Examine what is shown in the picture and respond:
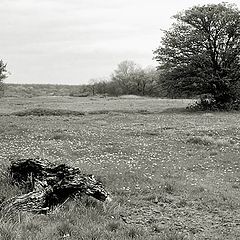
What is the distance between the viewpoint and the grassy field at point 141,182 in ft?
26.4

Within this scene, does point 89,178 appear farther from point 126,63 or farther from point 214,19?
point 126,63

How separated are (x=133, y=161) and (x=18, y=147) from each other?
6096 mm

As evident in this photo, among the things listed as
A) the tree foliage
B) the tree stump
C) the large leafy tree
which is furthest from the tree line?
the tree foliage

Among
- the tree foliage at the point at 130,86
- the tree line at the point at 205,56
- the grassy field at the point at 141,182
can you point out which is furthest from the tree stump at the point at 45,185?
the tree foliage at the point at 130,86

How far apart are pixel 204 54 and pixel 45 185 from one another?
38510mm

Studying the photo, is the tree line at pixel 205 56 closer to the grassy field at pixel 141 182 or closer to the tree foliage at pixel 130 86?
the grassy field at pixel 141 182

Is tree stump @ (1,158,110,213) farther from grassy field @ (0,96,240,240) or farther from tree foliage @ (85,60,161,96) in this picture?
tree foliage @ (85,60,161,96)

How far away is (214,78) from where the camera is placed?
4600cm

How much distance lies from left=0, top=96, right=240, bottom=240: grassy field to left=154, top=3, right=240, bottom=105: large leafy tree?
21.2 metres

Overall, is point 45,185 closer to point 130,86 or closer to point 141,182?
point 141,182

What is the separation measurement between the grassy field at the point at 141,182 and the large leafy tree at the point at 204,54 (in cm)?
2121

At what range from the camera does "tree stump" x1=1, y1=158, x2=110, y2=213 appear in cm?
905

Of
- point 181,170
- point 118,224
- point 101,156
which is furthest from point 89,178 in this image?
point 101,156

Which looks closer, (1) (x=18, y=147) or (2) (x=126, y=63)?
→ (1) (x=18, y=147)
